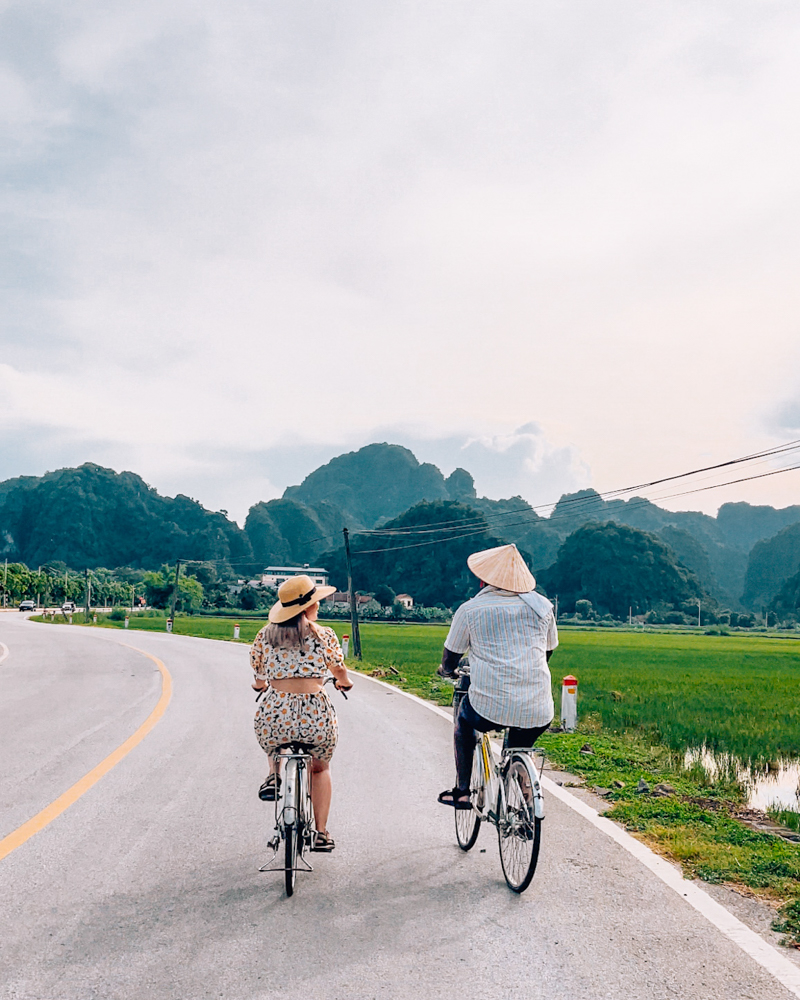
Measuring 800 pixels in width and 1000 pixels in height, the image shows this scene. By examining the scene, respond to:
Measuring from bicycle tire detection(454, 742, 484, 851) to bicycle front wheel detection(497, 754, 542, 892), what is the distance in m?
0.36

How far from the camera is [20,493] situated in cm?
17712

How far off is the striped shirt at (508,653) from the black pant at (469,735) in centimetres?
9

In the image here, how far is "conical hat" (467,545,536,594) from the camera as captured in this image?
4773 millimetres

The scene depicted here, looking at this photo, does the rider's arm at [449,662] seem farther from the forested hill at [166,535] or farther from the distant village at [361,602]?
the forested hill at [166,535]

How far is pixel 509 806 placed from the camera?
4594 mm

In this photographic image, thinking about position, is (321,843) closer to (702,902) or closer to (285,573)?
(702,902)

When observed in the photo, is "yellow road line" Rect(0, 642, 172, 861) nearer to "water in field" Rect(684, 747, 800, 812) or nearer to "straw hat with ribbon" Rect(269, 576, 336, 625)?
"straw hat with ribbon" Rect(269, 576, 336, 625)

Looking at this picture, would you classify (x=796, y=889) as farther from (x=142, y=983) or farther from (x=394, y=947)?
(x=142, y=983)

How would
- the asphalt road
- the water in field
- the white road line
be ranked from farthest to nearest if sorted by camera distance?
the water in field, the white road line, the asphalt road

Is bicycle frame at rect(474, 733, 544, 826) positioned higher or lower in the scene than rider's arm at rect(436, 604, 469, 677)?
lower

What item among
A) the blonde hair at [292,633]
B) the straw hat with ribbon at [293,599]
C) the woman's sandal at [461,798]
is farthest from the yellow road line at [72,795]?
the woman's sandal at [461,798]

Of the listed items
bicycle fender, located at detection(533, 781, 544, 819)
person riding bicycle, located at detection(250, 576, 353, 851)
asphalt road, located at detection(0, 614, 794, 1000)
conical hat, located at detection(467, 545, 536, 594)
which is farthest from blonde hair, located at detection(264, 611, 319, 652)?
bicycle fender, located at detection(533, 781, 544, 819)

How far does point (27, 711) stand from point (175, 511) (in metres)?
164

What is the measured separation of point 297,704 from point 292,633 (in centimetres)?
Result: 38
